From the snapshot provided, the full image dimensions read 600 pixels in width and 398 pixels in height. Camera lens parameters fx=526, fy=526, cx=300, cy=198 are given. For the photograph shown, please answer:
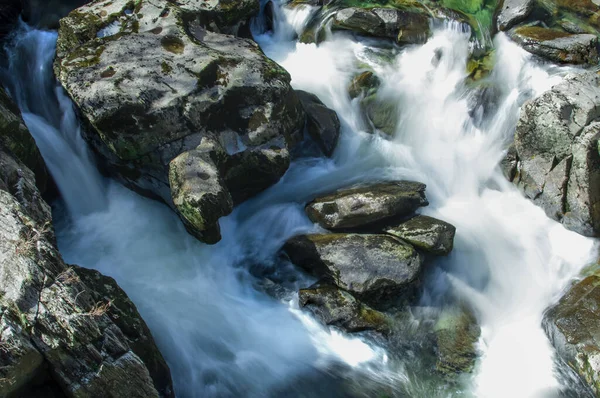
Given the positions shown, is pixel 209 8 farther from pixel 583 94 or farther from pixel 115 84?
pixel 583 94

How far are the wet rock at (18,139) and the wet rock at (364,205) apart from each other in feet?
12.7

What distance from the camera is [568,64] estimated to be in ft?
33.5

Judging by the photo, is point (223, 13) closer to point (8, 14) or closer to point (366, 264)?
point (8, 14)

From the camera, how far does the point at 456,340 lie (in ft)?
23.7

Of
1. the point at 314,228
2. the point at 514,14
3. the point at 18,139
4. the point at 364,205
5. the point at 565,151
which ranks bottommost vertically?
the point at 314,228

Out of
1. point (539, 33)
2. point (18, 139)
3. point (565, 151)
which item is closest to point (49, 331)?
point (18, 139)

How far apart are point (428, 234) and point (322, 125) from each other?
272cm

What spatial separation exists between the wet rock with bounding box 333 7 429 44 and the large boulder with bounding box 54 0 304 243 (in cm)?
313

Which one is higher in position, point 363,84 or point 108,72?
point 108,72

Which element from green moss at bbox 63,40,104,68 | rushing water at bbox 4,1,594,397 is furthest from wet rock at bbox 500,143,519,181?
green moss at bbox 63,40,104,68

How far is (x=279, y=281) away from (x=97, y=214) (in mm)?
2916

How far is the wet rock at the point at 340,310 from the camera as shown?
7043mm

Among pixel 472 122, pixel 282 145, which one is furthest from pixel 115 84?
pixel 472 122

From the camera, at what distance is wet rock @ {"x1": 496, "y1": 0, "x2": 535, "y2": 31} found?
11211mm
